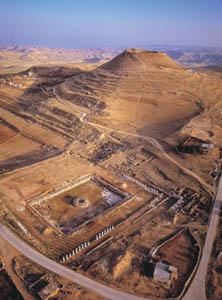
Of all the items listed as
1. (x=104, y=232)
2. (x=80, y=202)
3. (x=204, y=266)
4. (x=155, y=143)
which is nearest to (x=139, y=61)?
(x=155, y=143)

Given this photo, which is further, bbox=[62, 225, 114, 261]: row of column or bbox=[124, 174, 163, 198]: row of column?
bbox=[124, 174, 163, 198]: row of column

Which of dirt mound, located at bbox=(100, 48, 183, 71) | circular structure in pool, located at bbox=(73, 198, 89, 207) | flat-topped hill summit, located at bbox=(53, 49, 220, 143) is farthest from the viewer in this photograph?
dirt mound, located at bbox=(100, 48, 183, 71)

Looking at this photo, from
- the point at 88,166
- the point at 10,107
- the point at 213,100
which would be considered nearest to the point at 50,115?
the point at 10,107

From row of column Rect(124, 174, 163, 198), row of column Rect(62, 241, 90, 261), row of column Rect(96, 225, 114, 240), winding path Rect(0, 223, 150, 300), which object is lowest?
winding path Rect(0, 223, 150, 300)

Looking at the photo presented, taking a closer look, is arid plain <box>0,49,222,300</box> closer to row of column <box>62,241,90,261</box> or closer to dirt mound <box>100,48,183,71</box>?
row of column <box>62,241,90,261</box>

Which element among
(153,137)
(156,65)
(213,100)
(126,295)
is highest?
(156,65)

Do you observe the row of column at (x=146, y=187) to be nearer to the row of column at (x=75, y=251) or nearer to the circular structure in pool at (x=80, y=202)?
the circular structure in pool at (x=80, y=202)

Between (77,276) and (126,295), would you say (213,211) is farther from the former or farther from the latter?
(77,276)

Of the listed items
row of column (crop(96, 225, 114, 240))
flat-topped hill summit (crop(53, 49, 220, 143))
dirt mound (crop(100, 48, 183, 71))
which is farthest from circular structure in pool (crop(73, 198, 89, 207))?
dirt mound (crop(100, 48, 183, 71))
